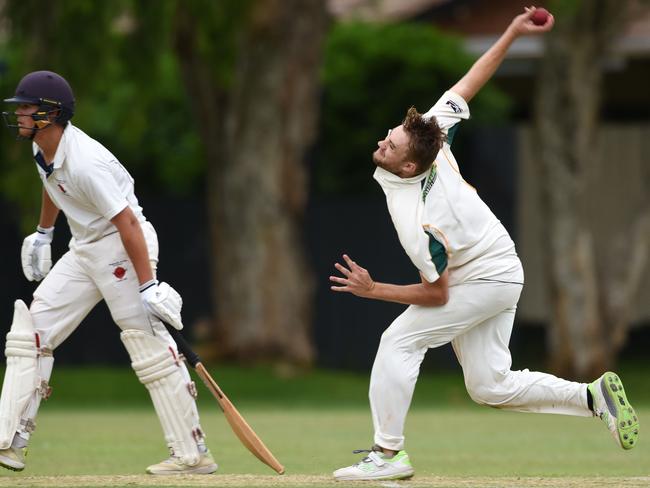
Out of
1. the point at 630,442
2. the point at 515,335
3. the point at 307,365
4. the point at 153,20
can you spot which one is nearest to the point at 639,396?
the point at 515,335

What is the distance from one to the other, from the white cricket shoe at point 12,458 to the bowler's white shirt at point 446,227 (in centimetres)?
214

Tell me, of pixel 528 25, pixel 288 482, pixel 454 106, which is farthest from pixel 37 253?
pixel 528 25

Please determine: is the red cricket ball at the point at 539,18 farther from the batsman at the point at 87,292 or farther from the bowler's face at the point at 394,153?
the batsman at the point at 87,292

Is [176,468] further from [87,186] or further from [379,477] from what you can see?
[87,186]

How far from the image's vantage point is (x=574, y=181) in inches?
657

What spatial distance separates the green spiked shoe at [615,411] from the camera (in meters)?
6.78

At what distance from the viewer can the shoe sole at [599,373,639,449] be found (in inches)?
267

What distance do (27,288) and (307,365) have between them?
3755 mm

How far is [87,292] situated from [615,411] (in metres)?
2.63

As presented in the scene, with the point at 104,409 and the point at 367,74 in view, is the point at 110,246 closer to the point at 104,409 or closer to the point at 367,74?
the point at 104,409

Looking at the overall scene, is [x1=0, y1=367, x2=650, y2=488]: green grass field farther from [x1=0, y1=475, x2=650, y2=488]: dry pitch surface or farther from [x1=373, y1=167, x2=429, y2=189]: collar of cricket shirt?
[x1=373, y1=167, x2=429, y2=189]: collar of cricket shirt

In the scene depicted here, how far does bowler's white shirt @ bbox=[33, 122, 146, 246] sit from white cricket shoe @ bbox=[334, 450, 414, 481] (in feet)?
5.32

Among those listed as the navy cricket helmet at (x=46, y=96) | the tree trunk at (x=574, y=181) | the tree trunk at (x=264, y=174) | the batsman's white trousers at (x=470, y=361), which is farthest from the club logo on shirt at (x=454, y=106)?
the tree trunk at (x=574, y=181)

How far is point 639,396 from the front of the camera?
17.2 metres
